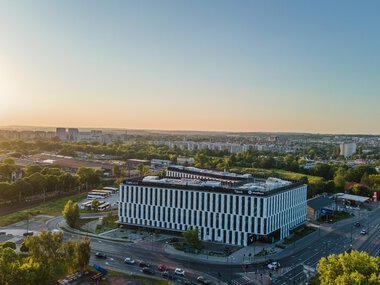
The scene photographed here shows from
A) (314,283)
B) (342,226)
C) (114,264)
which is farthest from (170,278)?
(342,226)

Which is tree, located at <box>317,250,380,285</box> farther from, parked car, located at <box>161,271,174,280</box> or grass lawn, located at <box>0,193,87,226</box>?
grass lawn, located at <box>0,193,87,226</box>

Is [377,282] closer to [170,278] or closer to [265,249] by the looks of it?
[170,278]

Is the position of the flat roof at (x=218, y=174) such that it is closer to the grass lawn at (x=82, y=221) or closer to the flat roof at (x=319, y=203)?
the flat roof at (x=319, y=203)

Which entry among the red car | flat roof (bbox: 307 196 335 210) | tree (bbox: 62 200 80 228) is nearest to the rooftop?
tree (bbox: 62 200 80 228)

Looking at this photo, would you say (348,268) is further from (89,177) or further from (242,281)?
(89,177)

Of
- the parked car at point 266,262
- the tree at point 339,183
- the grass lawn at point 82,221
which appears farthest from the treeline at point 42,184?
the tree at point 339,183

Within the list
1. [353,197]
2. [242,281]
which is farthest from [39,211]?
[353,197]
